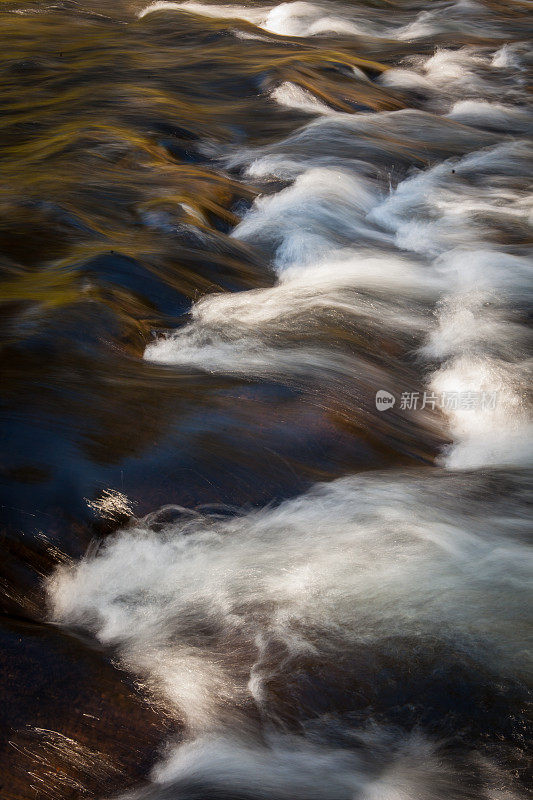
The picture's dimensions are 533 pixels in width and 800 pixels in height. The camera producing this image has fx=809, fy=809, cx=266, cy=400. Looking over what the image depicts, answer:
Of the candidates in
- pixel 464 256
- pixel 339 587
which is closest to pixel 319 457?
pixel 339 587

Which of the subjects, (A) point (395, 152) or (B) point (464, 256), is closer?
(B) point (464, 256)

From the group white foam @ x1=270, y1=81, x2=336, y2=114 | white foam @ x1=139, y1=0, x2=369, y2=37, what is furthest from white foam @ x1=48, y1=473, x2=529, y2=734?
white foam @ x1=139, y1=0, x2=369, y2=37

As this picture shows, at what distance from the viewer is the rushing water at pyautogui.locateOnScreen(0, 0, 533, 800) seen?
2820mm

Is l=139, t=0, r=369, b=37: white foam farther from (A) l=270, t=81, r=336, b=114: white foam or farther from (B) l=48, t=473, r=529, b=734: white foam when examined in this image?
(B) l=48, t=473, r=529, b=734: white foam

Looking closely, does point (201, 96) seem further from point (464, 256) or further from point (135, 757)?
point (135, 757)

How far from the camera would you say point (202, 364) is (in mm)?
5098

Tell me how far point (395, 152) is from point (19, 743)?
903 centimetres

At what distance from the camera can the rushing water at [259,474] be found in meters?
2.82

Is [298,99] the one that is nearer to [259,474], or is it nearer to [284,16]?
[284,16]

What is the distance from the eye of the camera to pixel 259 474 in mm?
4090

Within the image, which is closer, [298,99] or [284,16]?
[298,99]

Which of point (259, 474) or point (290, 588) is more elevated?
point (259, 474)

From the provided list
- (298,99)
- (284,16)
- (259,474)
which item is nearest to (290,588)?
(259,474)

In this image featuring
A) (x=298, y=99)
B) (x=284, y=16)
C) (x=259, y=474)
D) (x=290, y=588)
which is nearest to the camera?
(x=290, y=588)
